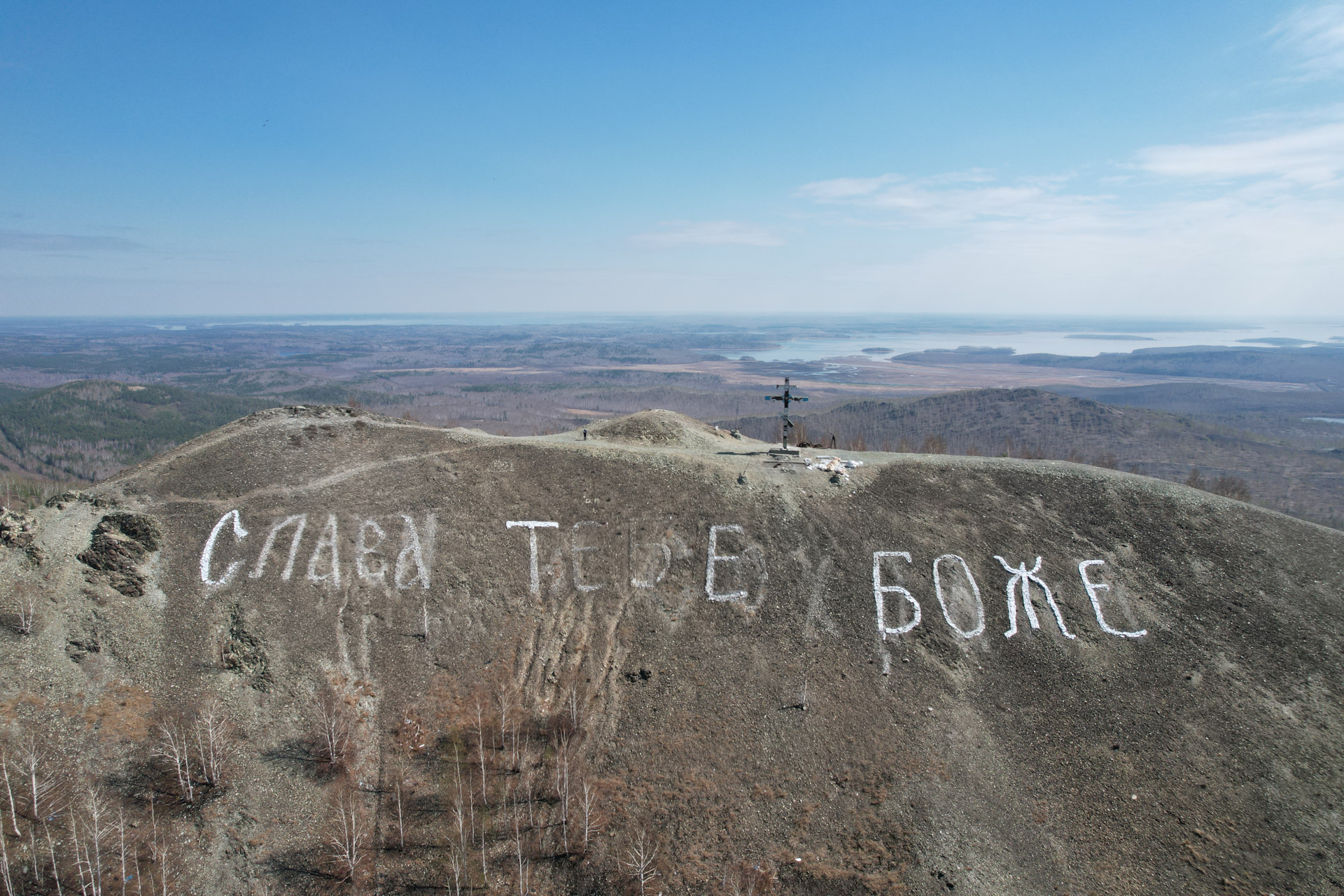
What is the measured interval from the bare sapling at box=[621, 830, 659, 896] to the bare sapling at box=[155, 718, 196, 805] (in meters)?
12.7

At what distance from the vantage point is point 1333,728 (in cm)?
2100

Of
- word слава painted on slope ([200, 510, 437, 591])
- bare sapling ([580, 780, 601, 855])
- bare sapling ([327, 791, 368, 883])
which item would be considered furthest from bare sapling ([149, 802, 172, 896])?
bare sapling ([580, 780, 601, 855])

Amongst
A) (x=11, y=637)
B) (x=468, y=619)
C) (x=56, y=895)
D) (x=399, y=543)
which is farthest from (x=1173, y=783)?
(x=11, y=637)

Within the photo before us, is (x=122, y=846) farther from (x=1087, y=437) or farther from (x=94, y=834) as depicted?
(x=1087, y=437)

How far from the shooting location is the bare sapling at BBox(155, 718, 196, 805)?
683 inches

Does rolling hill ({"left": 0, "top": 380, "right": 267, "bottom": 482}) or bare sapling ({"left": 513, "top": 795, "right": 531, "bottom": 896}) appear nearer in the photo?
bare sapling ({"left": 513, "top": 795, "right": 531, "bottom": 896})

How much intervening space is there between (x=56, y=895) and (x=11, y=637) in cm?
1010

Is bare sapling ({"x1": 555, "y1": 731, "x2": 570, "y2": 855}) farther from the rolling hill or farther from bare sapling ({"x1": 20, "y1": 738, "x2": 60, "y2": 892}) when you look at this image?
the rolling hill

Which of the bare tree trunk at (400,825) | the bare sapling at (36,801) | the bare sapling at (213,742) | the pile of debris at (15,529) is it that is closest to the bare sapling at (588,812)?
the bare tree trunk at (400,825)

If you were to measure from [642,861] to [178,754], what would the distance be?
556 inches

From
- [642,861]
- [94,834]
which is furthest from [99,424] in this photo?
[642,861]

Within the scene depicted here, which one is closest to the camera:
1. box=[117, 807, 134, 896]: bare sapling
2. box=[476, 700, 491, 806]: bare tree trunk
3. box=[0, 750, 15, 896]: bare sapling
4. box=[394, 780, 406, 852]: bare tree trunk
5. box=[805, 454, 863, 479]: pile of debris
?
box=[0, 750, 15, 896]: bare sapling

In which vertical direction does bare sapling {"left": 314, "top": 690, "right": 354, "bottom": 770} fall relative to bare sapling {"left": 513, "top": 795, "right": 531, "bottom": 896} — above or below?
above

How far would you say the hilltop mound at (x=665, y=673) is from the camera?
1716cm
